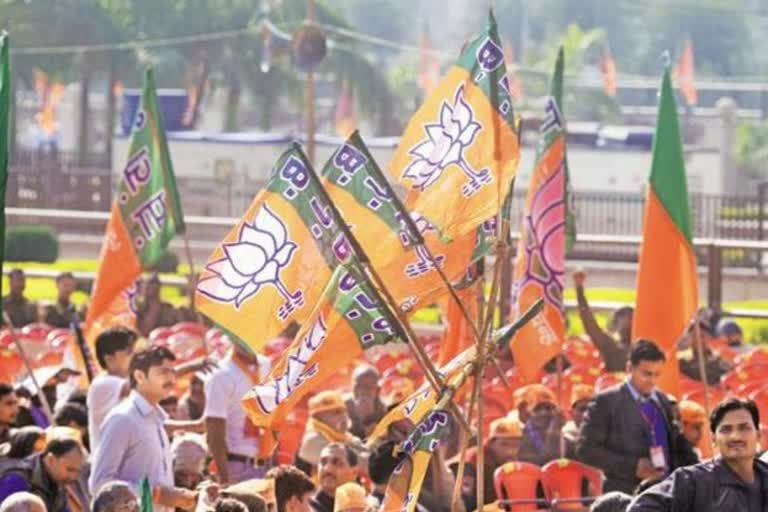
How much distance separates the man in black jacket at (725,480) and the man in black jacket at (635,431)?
3.72m

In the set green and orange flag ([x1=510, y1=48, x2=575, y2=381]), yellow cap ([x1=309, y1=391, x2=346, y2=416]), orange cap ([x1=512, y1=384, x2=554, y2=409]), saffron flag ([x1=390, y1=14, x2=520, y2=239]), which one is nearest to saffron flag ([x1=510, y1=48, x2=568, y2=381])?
green and orange flag ([x1=510, y1=48, x2=575, y2=381])

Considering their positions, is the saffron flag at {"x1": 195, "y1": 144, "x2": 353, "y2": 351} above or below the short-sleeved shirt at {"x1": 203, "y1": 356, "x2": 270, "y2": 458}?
above

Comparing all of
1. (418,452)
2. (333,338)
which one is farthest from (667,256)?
(418,452)

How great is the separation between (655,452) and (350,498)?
1.79 meters

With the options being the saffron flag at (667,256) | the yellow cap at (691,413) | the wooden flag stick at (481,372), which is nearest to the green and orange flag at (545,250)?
the saffron flag at (667,256)

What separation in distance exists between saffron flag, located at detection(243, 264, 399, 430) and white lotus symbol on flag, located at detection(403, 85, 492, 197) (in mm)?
1038

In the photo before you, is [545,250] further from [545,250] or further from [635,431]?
[635,431]

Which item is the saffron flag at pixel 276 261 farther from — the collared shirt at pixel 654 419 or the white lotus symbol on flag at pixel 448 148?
the collared shirt at pixel 654 419

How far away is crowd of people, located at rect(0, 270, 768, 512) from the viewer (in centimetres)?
1023

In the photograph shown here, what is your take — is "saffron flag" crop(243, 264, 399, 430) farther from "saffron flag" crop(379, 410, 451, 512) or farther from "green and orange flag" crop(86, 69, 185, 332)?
"green and orange flag" crop(86, 69, 185, 332)

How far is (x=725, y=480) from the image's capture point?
9445 millimetres

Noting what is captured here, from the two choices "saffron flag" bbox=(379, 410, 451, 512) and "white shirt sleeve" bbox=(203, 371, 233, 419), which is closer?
"saffron flag" bbox=(379, 410, 451, 512)

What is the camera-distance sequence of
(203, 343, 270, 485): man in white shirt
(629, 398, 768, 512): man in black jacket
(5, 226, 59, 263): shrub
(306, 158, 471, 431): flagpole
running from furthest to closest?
(5, 226, 59, 263): shrub → (203, 343, 270, 485): man in white shirt → (306, 158, 471, 431): flagpole → (629, 398, 768, 512): man in black jacket

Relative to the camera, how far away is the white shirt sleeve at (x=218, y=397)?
13938 mm
